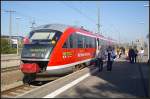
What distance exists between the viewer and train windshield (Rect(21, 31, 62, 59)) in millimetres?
16188

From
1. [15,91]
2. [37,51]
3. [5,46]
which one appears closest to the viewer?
[15,91]

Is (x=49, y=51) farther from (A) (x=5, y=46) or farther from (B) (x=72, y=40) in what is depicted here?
(A) (x=5, y=46)

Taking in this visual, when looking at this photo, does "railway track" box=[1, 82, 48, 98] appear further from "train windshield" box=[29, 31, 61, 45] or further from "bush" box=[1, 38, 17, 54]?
"bush" box=[1, 38, 17, 54]

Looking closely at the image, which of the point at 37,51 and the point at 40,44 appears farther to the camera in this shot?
the point at 40,44

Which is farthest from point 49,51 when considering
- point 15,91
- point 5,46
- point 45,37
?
point 5,46

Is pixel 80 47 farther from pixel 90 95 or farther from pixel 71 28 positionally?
pixel 90 95

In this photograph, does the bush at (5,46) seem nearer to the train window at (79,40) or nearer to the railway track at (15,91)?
the train window at (79,40)

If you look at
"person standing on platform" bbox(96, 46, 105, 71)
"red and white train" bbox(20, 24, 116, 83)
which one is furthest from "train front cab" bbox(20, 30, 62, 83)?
"person standing on platform" bbox(96, 46, 105, 71)

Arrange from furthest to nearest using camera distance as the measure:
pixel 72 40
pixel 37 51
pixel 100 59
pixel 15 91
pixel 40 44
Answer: pixel 100 59 → pixel 72 40 → pixel 40 44 → pixel 37 51 → pixel 15 91

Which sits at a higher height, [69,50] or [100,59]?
[69,50]

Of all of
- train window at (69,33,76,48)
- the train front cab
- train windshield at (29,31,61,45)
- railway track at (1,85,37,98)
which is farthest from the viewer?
train window at (69,33,76,48)

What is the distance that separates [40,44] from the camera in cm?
1664

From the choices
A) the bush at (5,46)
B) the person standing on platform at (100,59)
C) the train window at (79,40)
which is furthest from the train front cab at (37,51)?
the bush at (5,46)

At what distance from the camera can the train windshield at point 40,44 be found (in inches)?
637
